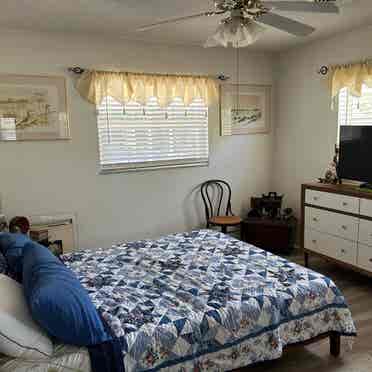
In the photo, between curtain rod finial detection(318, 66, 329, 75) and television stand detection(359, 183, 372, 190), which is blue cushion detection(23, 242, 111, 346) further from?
curtain rod finial detection(318, 66, 329, 75)

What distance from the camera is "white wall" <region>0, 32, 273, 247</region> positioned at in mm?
3588

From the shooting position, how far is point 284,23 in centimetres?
234

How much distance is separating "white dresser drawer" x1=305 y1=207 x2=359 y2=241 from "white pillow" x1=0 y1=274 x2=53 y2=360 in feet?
9.15

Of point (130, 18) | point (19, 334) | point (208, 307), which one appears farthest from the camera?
point (130, 18)

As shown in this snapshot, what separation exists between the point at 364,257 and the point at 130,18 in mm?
2992

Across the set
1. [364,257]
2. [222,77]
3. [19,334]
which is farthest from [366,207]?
[19,334]

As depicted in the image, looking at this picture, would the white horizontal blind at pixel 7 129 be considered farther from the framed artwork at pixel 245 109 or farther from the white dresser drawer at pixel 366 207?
the white dresser drawer at pixel 366 207

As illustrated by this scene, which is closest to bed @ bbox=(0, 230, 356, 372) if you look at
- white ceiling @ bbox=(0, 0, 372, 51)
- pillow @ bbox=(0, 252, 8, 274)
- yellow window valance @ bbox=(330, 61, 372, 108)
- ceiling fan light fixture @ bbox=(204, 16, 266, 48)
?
pillow @ bbox=(0, 252, 8, 274)

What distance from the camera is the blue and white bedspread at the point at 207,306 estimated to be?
1887 mm

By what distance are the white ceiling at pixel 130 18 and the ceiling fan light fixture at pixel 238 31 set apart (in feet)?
2.23

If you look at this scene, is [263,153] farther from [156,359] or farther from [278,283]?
[156,359]

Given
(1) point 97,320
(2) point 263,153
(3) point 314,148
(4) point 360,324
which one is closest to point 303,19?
(3) point 314,148

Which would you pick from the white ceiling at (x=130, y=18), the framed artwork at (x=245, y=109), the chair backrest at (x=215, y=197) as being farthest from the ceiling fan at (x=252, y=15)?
the chair backrest at (x=215, y=197)

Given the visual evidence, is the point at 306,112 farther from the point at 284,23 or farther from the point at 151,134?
the point at 284,23
